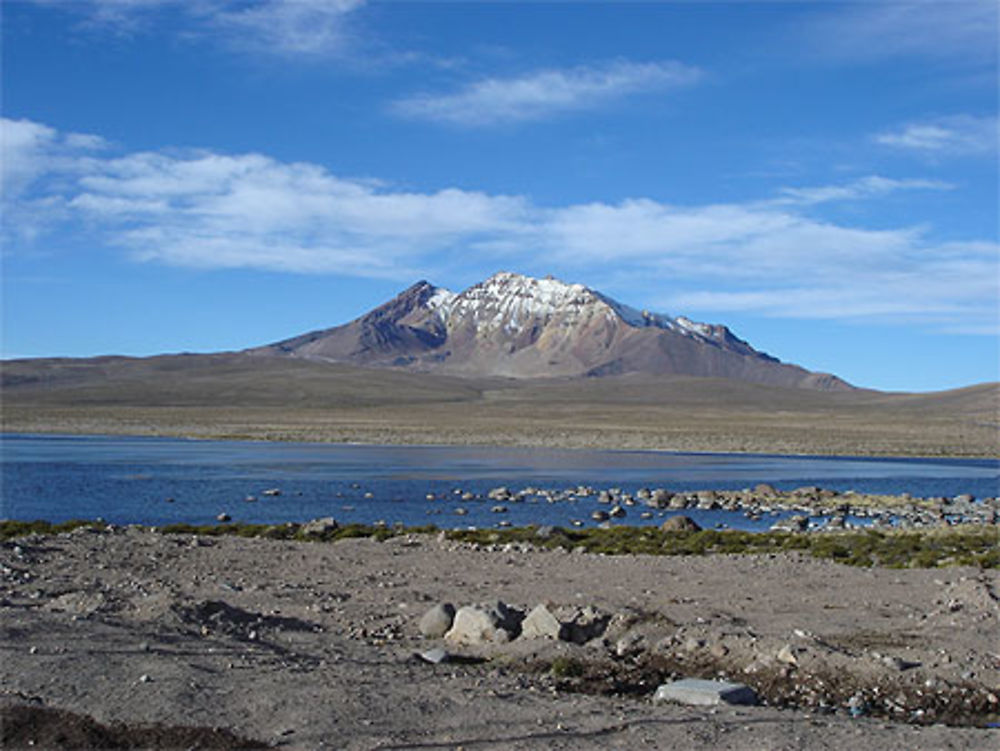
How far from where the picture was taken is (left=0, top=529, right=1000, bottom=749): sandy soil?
430 inches

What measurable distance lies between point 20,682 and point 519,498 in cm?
3649

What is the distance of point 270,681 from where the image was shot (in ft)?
39.0

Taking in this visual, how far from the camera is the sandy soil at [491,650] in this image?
430 inches

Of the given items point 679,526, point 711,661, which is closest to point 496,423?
point 679,526

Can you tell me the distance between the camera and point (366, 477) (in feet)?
196

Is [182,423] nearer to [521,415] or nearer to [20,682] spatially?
[521,415]

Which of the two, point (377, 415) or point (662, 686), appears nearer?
point (662, 686)

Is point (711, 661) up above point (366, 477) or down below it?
above

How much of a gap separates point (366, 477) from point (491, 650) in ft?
149

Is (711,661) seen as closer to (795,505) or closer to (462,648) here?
(462,648)

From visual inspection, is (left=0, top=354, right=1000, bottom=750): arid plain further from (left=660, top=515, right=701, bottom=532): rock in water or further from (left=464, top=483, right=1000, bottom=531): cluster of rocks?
(left=464, top=483, right=1000, bottom=531): cluster of rocks

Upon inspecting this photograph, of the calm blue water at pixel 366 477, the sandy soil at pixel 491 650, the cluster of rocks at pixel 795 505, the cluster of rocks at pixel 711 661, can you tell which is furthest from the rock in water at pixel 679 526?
the cluster of rocks at pixel 711 661

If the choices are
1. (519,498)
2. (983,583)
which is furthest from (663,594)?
(519,498)

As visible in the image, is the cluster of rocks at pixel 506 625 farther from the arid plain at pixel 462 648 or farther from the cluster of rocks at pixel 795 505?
the cluster of rocks at pixel 795 505
